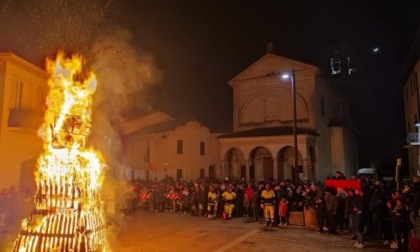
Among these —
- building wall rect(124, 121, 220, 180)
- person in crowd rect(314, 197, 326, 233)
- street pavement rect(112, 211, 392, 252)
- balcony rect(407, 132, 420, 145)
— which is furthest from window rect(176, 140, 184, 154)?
person in crowd rect(314, 197, 326, 233)

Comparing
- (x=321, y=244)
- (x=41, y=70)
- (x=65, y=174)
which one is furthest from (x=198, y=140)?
(x=65, y=174)

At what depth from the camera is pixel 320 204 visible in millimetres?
14422

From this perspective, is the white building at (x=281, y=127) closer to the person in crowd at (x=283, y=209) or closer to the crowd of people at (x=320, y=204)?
the crowd of people at (x=320, y=204)

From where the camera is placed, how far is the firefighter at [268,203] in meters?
16.0

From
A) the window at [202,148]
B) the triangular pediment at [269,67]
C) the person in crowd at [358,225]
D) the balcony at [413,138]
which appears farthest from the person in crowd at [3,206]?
the window at [202,148]

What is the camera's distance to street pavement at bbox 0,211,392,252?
1157 cm

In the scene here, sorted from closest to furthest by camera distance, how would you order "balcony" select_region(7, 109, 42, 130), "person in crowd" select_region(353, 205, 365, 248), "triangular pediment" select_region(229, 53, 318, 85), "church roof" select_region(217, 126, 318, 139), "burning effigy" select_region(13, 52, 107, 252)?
"burning effigy" select_region(13, 52, 107, 252)
"person in crowd" select_region(353, 205, 365, 248)
"balcony" select_region(7, 109, 42, 130)
"church roof" select_region(217, 126, 318, 139)
"triangular pediment" select_region(229, 53, 318, 85)

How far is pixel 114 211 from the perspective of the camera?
64.2 feet

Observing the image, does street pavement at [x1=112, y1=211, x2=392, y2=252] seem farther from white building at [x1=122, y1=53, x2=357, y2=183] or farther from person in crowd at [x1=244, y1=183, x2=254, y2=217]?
white building at [x1=122, y1=53, x2=357, y2=183]

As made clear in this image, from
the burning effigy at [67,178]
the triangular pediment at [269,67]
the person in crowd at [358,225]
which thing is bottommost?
the person in crowd at [358,225]

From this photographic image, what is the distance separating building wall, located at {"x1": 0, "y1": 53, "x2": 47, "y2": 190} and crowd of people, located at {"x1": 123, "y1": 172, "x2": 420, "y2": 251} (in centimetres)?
699

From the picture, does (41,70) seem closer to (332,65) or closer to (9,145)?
(9,145)

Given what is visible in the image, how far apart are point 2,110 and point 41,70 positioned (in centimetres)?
414

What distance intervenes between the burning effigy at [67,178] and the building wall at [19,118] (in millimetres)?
13096
